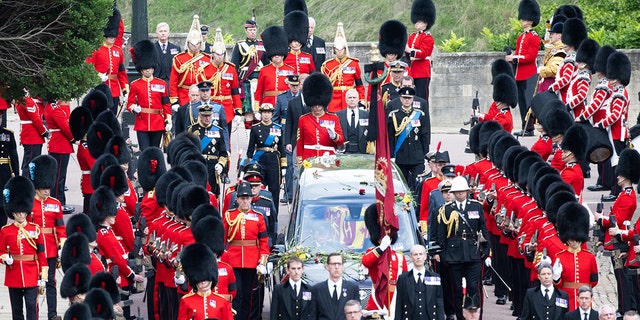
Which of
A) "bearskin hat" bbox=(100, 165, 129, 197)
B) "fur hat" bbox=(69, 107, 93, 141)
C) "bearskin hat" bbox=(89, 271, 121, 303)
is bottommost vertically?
"bearskin hat" bbox=(89, 271, 121, 303)

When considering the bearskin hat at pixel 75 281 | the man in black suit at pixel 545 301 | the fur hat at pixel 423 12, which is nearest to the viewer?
the bearskin hat at pixel 75 281

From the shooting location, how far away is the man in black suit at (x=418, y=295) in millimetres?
14844

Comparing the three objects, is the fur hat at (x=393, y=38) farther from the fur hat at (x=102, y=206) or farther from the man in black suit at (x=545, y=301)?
the man in black suit at (x=545, y=301)

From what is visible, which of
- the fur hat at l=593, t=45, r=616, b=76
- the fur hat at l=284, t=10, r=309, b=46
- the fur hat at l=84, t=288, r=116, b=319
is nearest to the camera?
the fur hat at l=84, t=288, r=116, b=319

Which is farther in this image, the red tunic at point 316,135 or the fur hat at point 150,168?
the red tunic at point 316,135

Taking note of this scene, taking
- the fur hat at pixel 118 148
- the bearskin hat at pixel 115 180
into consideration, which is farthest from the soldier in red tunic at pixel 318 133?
the bearskin hat at pixel 115 180

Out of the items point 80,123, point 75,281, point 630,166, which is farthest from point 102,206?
point 630,166

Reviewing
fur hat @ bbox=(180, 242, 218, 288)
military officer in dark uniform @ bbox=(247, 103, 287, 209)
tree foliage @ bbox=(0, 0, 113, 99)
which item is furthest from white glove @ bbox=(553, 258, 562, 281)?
military officer in dark uniform @ bbox=(247, 103, 287, 209)

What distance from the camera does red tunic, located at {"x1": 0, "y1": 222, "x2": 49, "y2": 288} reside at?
1572cm

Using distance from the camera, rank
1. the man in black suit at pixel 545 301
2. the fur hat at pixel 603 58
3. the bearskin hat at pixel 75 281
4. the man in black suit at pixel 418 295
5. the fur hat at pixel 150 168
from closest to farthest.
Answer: the bearskin hat at pixel 75 281 → the man in black suit at pixel 545 301 → the man in black suit at pixel 418 295 → the fur hat at pixel 150 168 → the fur hat at pixel 603 58

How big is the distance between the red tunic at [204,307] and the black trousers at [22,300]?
227cm

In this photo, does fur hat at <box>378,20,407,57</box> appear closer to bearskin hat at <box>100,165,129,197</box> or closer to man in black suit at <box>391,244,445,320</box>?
bearskin hat at <box>100,165,129,197</box>

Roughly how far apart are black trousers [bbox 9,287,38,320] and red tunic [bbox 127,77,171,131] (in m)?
5.32

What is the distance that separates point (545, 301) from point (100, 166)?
528cm
